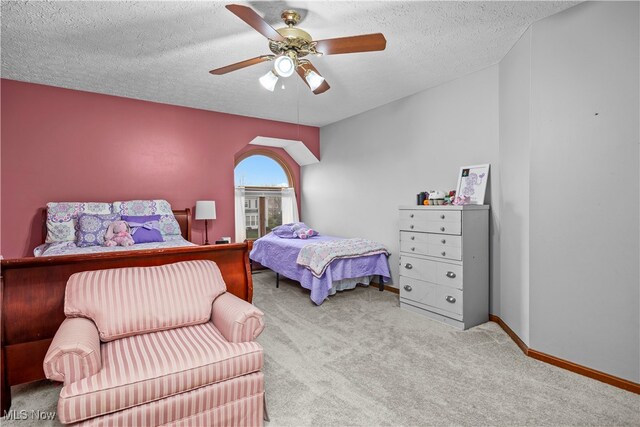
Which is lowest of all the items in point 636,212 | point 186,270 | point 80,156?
point 186,270

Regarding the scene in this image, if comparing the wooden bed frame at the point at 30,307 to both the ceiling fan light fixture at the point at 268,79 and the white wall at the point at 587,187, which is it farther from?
the white wall at the point at 587,187

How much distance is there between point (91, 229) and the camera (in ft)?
11.5

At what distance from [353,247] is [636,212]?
2655 millimetres

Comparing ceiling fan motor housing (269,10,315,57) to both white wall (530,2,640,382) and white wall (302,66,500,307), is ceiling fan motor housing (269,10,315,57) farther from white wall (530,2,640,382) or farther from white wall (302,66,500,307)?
white wall (302,66,500,307)

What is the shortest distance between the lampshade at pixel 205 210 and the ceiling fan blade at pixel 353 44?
292 centimetres

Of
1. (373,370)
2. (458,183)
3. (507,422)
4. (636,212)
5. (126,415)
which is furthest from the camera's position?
(458,183)

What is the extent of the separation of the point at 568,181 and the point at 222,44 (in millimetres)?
2953

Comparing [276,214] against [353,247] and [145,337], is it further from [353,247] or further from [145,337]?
[145,337]

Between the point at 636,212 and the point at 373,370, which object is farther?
the point at 373,370

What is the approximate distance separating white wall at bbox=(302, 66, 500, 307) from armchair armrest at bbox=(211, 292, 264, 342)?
2.54 meters

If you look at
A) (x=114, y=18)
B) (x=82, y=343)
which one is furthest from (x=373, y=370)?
(x=114, y=18)

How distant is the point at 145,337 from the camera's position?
184 centimetres

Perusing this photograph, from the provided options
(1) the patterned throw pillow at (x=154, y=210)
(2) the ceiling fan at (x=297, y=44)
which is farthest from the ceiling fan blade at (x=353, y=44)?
(1) the patterned throw pillow at (x=154, y=210)

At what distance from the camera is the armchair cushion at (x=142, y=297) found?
5.91ft
